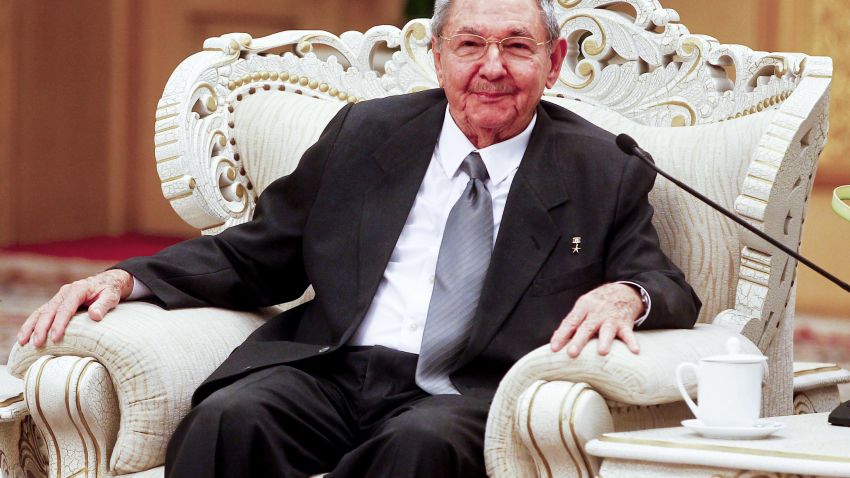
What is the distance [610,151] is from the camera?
2.62 m

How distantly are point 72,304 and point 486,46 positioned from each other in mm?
908

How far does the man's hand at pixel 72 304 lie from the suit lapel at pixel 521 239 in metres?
0.66

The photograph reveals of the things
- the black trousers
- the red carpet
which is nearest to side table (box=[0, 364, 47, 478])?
the black trousers

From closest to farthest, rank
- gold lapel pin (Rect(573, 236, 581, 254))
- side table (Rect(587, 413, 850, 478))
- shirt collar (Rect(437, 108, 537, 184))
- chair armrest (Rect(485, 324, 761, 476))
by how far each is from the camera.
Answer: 1. side table (Rect(587, 413, 850, 478))
2. chair armrest (Rect(485, 324, 761, 476))
3. gold lapel pin (Rect(573, 236, 581, 254))
4. shirt collar (Rect(437, 108, 537, 184))

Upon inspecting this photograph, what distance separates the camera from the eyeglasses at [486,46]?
2576 millimetres

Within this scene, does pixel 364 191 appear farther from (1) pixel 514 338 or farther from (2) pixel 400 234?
(1) pixel 514 338

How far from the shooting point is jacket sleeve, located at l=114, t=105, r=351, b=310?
104 inches

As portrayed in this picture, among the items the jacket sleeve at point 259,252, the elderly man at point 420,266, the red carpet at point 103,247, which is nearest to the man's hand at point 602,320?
the elderly man at point 420,266

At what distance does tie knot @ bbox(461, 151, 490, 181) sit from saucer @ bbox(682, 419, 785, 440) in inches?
30.8

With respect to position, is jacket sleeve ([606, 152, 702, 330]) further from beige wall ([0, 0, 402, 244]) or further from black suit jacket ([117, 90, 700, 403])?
beige wall ([0, 0, 402, 244])

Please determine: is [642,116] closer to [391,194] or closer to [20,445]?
[391,194]

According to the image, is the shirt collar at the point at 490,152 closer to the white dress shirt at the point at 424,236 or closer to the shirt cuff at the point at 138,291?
the white dress shirt at the point at 424,236

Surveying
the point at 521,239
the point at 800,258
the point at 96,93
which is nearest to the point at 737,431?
the point at 800,258

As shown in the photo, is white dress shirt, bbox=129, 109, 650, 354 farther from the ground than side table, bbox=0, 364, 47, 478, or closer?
farther from the ground
